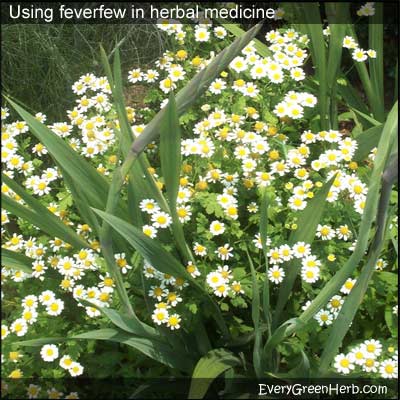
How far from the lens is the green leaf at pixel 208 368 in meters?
1.38

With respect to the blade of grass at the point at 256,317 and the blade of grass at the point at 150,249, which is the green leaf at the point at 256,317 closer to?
the blade of grass at the point at 256,317

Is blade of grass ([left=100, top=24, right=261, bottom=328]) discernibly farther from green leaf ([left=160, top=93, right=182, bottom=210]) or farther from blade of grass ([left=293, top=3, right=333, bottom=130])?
blade of grass ([left=293, top=3, right=333, bottom=130])

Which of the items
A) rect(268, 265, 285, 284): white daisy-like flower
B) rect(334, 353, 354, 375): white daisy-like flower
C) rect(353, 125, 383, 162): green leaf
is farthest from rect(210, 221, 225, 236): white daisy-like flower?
rect(353, 125, 383, 162): green leaf

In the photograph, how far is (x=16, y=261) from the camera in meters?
1.51

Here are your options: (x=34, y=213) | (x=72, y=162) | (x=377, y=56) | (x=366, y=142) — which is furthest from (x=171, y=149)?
(x=377, y=56)

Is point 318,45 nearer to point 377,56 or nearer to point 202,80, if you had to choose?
point 377,56

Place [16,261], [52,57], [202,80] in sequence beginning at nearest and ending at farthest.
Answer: [202,80]
[16,261]
[52,57]

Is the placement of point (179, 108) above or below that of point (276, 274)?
above

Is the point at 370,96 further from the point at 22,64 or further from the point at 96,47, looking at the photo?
the point at 22,64

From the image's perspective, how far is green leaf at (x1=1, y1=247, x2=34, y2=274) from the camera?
145 cm

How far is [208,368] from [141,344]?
0.17m

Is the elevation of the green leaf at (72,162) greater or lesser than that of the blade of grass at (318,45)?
lesser

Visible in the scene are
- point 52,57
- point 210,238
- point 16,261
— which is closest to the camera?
point 16,261

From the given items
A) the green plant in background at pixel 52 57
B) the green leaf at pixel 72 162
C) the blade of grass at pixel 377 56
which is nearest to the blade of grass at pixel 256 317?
the green leaf at pixel 72 162
